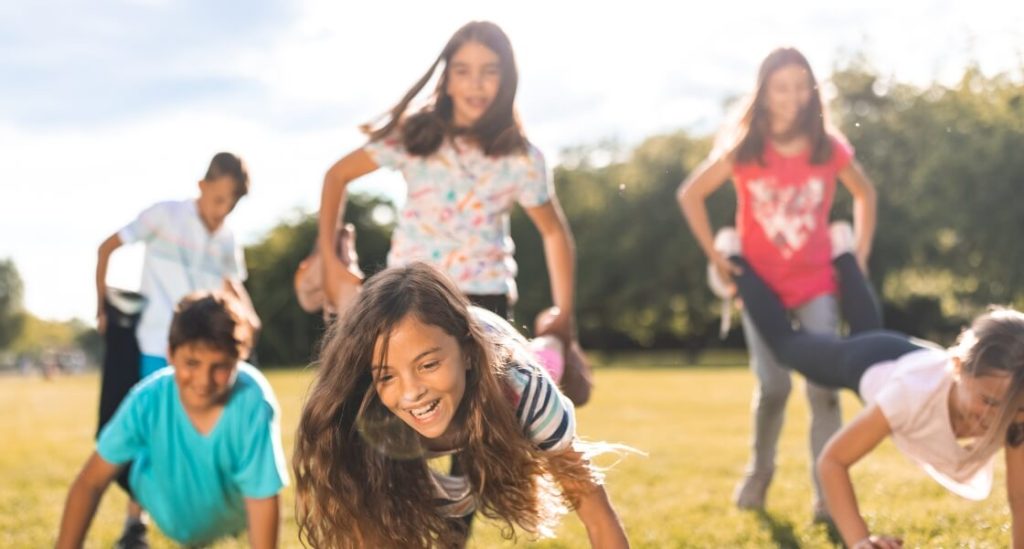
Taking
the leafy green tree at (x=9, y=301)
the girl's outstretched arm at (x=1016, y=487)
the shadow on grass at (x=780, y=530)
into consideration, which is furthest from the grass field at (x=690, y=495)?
the leafy green tree at (x=9, y=301)

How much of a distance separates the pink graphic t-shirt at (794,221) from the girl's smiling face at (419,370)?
9.22 feet

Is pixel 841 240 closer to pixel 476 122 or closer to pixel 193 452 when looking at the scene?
pixel 476 122

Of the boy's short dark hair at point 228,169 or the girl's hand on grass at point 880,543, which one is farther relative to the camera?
the boy's short dark hair at point 228,169

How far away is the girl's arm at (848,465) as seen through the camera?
382cm

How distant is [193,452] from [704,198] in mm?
2962

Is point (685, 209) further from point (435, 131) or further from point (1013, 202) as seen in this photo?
point (1013, 202)

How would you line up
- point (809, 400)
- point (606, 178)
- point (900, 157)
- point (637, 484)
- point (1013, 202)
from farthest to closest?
point (606, 178) → point (900, 157) → point (1013, 202) → point (637, 484) → point (809, 400)

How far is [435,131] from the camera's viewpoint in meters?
4.63

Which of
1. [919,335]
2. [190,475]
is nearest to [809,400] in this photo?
[190,475]

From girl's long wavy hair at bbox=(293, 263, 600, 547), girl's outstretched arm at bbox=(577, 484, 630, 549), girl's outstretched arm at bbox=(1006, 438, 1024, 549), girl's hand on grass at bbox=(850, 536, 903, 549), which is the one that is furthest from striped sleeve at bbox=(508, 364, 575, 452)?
girl's outstretched arm at bbox=(1006, 438, 1024, 549)

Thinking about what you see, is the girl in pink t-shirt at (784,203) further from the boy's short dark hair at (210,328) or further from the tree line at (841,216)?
the tree line at (841,216)

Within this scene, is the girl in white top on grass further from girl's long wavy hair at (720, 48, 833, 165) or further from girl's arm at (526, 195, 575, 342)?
girl's long wavy hair at (720, 48, 833, 165)

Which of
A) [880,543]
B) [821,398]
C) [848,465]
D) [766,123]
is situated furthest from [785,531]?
[766,123]

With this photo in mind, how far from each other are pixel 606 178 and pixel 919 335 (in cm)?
1612
